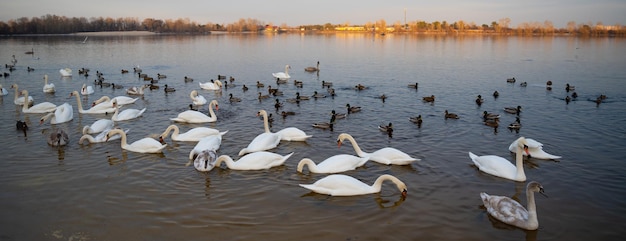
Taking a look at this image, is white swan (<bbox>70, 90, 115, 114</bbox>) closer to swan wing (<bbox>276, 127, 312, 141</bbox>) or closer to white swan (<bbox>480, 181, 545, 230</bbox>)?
swan wing (<bbox>276, 127, 312, 141</bbox>)

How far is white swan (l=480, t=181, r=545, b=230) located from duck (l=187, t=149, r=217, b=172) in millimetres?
6162

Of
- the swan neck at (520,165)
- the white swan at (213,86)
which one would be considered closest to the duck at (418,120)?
the swan neck at (520,165)

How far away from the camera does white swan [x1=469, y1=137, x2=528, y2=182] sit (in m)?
10.2

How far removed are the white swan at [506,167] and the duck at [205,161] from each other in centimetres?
639

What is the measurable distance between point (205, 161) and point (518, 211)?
22.2 feet

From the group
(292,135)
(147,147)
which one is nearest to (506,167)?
(292,135)

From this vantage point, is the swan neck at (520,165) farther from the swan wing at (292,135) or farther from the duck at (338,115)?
the duck at (338,115)

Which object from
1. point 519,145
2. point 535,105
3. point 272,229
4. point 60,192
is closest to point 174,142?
point 60,192

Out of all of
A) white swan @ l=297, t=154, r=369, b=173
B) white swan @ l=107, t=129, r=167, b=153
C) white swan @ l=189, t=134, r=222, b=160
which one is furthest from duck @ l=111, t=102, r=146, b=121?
white swan @ l=297, t=154, r=369, b=173

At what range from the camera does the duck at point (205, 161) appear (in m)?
10.6

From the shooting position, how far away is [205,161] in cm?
1068

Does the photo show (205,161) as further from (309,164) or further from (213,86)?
(213,86)

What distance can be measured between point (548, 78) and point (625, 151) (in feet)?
60.5

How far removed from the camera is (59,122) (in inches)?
618
